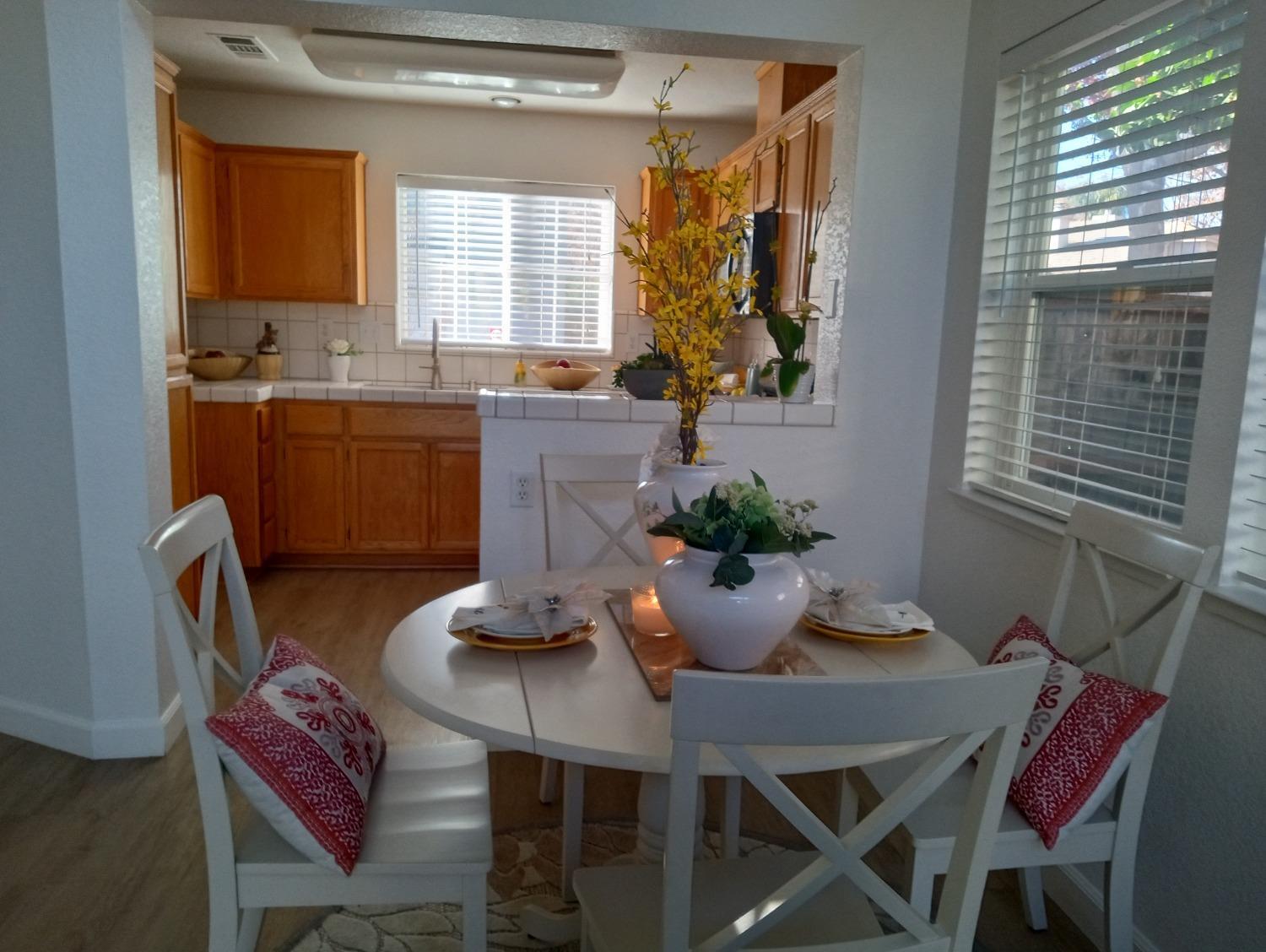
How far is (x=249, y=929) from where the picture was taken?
1479 millimetres

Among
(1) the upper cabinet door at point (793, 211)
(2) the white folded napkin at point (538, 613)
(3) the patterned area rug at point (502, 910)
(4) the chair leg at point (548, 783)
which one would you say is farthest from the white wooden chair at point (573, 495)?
(1) the upper cabinet door at point (793, 211)

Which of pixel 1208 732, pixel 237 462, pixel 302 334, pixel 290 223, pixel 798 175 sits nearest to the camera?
pixel 1208 732

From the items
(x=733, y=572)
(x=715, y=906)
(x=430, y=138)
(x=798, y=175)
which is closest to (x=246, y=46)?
(x=430, y=138)

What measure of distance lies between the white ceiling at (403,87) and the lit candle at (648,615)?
284 centimetres

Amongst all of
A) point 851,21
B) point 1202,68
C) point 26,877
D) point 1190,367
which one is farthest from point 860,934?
point 851,21

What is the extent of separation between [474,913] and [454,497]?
133 inches

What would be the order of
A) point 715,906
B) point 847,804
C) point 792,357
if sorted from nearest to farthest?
point 715,906 < point 847,804 < point 792,357

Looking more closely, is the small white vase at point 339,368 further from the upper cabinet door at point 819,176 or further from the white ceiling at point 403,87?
the upper cabinet door at point 819,176

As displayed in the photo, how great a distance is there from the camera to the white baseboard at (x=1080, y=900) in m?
1.88

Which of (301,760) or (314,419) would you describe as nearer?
(301,760)

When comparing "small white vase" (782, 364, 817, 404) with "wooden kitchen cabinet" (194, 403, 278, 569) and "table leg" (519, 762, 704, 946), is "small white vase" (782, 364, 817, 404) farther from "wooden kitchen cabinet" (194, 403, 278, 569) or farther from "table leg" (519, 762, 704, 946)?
"wooden kitchen cabinet" (194, 403, 278, 569)

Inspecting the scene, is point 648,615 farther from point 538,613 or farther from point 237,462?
point 237,462

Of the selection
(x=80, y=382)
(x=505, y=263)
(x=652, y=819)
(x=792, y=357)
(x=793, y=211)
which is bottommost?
(x=652, y=819)

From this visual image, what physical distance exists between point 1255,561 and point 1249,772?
0.37 m
